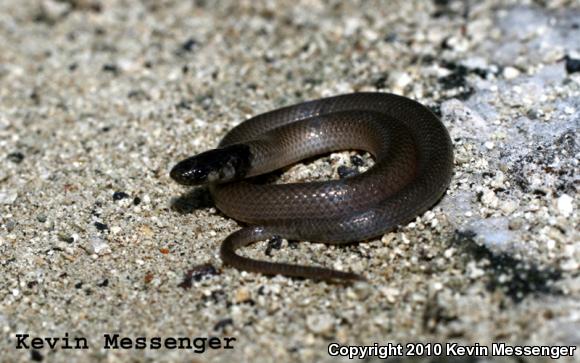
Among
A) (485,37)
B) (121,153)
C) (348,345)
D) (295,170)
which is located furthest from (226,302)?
(485,37)

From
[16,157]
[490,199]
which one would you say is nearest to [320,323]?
[490,199]

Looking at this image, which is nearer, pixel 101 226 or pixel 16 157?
pixel 101 226

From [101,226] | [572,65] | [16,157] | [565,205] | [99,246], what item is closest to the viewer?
[565,205]

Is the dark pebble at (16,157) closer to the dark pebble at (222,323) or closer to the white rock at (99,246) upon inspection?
the white rock at (99,246)

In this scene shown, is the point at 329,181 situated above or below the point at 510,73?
below

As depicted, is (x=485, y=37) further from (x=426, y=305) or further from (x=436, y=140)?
(x=426, y=305)

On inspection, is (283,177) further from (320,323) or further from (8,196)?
(8,196)

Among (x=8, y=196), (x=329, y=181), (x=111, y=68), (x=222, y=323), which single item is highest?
(x=111, y=68)
